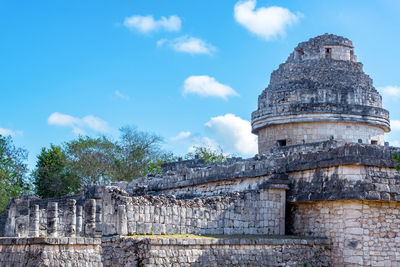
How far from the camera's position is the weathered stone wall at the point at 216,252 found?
12.2 meters

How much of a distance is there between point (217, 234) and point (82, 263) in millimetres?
4396

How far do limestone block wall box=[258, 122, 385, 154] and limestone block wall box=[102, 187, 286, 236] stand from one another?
248 inches

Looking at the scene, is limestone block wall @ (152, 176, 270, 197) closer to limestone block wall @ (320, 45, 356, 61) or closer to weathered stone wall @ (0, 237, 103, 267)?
weathered stone wall @ (0, 237, 103, 267)

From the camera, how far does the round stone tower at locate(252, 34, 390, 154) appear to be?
22047mm

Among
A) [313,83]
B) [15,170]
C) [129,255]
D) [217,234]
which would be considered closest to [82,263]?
[129,255]

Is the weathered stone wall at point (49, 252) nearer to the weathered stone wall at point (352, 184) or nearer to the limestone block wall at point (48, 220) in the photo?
the limestone block wall at point (48, 220)

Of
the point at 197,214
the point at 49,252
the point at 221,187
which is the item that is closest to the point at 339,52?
the point at 221,187

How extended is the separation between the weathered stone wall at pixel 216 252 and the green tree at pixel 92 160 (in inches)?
970

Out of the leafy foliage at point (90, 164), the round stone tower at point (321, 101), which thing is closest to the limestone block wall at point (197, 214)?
the round stone tower at point (321, 101)

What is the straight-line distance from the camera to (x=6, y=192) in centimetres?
3747

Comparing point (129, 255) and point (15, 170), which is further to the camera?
point (15, 170)

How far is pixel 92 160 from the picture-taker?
1516 inches

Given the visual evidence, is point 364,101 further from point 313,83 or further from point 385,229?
point 385,229

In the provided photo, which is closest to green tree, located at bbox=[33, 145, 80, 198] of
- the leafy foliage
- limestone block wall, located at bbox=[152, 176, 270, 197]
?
the leafy foliage
